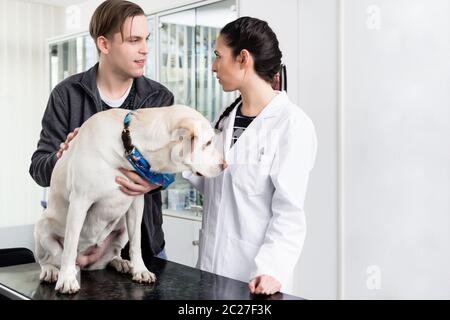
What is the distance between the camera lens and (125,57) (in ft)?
5.11

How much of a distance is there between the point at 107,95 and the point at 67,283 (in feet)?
2.28

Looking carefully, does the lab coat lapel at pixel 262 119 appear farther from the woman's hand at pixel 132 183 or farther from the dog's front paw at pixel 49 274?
the dog's front paw at pixel 49 274

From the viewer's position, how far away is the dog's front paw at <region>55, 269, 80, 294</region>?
120 cm

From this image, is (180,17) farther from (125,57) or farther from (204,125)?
(204,125)

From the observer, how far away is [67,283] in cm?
121

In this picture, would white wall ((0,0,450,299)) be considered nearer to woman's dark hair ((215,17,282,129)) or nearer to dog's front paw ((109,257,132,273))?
woman's dark hair ((215,17,282,129))

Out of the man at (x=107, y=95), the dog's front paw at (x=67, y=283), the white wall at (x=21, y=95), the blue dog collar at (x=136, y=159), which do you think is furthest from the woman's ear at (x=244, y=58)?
the white wall at (x=21, y=95)

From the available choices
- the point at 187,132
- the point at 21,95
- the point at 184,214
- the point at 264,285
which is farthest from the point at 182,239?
the point at 21,95

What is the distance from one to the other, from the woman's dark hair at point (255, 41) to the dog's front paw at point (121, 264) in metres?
0.71

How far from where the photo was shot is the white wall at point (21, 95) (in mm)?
5102

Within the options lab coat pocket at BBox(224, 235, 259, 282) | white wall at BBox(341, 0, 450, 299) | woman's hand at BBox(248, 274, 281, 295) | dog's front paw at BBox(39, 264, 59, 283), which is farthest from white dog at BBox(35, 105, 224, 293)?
white wall at BBox(341, 0, 450, 299)

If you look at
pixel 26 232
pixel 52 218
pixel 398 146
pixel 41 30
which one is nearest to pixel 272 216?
pixel 52 218

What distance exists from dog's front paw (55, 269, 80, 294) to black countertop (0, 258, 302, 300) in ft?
0.05

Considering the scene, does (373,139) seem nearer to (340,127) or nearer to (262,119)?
(340,127)
